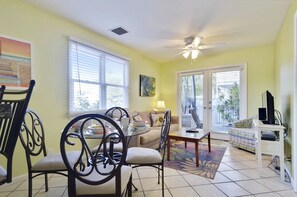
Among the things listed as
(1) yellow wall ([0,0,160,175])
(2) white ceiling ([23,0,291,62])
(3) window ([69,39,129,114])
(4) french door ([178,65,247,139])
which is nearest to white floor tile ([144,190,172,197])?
(1) yellow wall ([0,0,160,175])

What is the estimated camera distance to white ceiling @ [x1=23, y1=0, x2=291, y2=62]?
8.07 ft

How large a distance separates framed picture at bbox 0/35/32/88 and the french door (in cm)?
420

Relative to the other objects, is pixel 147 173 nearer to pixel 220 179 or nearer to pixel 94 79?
pixel 220 179

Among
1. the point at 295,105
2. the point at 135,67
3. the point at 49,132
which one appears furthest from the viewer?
the point at 135,67

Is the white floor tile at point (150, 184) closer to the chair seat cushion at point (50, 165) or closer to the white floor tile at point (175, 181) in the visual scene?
the white floor tile at point (175, 181)

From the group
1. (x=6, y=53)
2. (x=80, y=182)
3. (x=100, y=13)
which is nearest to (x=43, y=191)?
A: (x=80, y=182)

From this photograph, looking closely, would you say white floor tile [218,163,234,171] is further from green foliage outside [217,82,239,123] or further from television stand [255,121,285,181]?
green foliage outside [217,82,239,123]

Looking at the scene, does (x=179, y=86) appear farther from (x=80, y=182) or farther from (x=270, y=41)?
(x=80, y=182)

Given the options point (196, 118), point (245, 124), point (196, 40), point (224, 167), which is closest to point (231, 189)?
point (224, 167)

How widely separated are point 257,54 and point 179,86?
229 centimetres

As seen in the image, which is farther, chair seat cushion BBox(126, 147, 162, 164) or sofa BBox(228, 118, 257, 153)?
sofa BBox(228, 118, 257, 153)

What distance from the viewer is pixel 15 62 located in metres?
2.28

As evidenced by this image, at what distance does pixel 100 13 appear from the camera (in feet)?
8.86

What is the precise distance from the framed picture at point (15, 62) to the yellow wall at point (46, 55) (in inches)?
3.2
